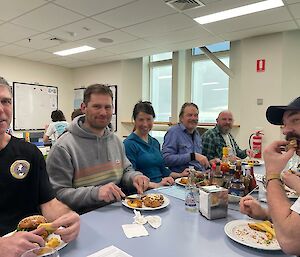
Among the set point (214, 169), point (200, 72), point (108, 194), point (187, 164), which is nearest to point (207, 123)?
point (200, 72)

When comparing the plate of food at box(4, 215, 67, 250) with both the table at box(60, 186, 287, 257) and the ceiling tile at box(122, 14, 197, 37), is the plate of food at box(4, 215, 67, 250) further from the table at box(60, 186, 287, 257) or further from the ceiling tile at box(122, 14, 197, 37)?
the ceiling tile at box(122, 14, 197, 37)

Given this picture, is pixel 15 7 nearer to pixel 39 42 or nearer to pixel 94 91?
pixel 39 42

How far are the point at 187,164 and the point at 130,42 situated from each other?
2732 millimetres

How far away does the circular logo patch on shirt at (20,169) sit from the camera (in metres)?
1.28

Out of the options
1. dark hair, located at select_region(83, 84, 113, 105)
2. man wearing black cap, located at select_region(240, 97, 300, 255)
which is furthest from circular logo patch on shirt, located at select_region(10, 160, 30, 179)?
man wearing black cap, located at select_region(240, 97, 300, 255)

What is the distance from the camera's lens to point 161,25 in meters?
3.61

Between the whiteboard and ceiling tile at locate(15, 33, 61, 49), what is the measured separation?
1.37 meters

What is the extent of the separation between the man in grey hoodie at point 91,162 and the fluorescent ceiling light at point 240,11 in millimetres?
2164

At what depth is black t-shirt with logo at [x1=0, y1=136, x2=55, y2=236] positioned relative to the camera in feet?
4.08

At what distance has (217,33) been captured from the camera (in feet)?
13.0

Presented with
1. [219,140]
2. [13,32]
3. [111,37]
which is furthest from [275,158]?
[13,32]

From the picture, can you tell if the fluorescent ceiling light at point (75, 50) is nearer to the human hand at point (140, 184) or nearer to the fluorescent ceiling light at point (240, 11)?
the fluorescent ceiling light at point (240, 11)

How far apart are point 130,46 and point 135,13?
1510mm

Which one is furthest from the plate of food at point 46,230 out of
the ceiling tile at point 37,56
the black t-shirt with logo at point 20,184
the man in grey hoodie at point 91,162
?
the ceiling tile at point 37,56
